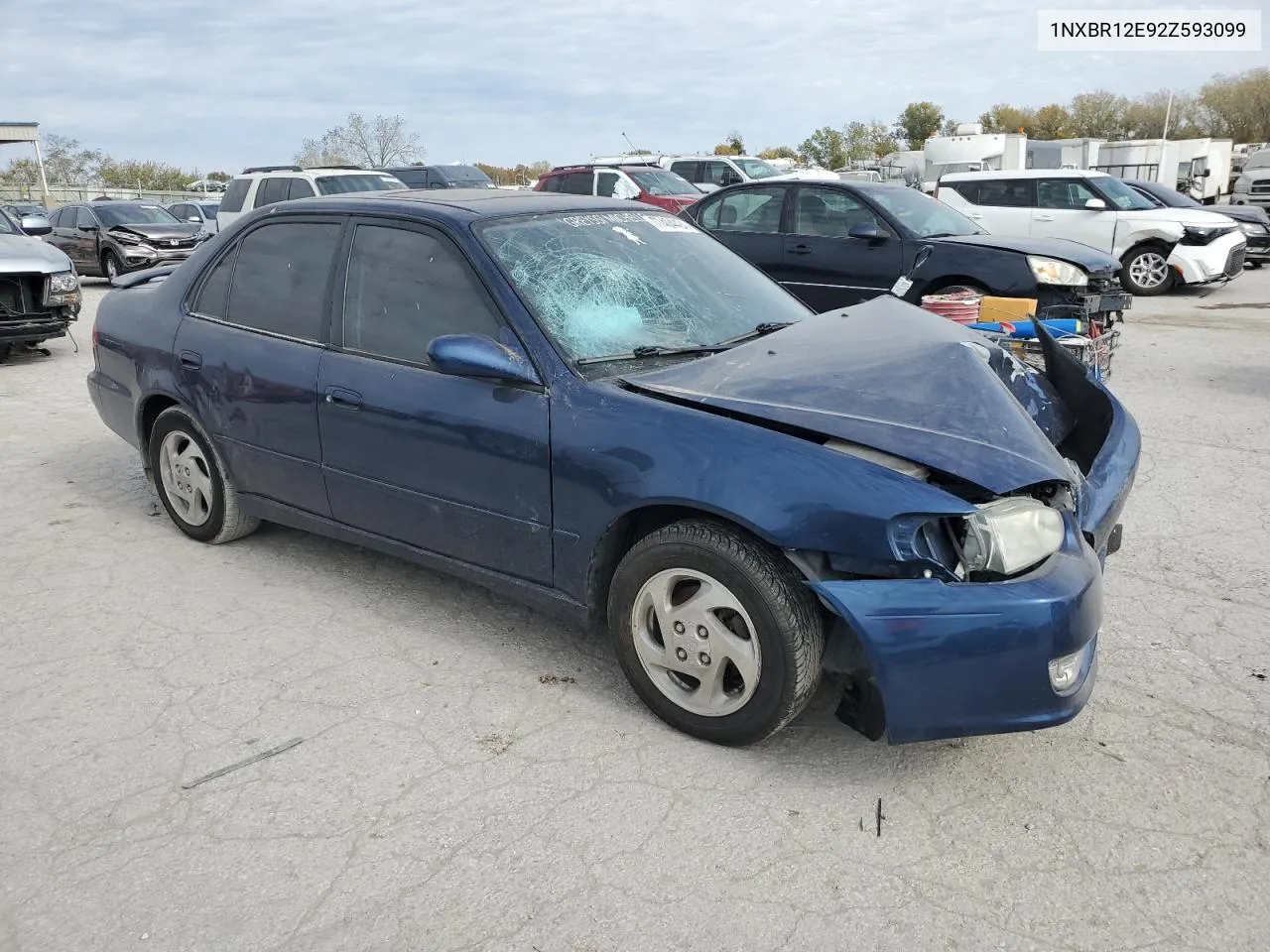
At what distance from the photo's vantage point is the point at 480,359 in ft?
10.8

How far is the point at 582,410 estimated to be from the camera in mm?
3174

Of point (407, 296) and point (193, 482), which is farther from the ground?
point (407, 296)

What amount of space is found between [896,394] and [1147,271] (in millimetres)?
12679

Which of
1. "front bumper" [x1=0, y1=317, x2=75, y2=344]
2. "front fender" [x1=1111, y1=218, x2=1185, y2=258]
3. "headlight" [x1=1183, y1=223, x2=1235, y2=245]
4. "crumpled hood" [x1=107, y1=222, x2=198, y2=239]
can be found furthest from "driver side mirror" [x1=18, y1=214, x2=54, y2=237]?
"headlight" [x1=1183, y1=223, x2=1235, y2=245]

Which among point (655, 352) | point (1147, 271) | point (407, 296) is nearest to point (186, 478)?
point (407, 296)

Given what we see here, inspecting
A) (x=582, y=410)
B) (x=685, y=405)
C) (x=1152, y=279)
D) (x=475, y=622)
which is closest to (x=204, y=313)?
(x=475, y=622)

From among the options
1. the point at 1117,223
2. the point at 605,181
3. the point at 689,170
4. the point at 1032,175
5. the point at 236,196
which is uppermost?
the point at 689,170

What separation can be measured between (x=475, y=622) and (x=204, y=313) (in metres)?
1.94

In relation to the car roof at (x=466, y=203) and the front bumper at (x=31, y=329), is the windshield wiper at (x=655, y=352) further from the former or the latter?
the front bumper at (x=31, y=329)

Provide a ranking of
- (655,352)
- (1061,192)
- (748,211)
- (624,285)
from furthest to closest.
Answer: (1061,192), (748,211), (624,285), (655,352)

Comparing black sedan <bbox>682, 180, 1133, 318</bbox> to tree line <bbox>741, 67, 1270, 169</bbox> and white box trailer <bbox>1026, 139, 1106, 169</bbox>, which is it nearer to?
white box trailer <bbox>1026, 139, 1106, 169</bbox>

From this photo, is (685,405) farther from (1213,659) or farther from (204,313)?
(204,313)

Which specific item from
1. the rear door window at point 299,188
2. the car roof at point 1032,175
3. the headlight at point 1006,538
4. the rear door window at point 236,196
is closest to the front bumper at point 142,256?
the rear door window at point 236,196

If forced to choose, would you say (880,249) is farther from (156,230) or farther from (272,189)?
(156,230)
